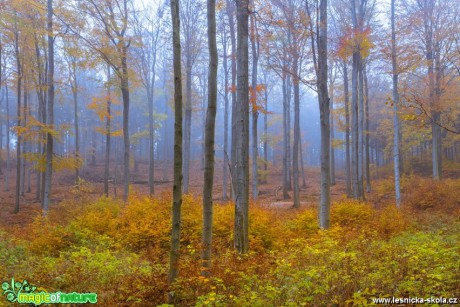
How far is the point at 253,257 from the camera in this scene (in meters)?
6.21

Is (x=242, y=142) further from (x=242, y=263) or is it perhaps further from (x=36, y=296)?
(x=36, y=296)

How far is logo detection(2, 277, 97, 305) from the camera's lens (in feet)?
15.0

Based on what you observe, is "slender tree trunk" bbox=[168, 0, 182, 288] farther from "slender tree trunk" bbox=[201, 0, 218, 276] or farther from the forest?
"slender tree trunk" bbox=[201, 0, 218, 276]

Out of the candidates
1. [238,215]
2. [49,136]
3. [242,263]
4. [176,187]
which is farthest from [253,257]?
[49,136]

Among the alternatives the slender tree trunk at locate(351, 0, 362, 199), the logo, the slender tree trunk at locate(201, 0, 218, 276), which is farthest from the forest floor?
the slender tree trunk at locate(351, 0, 362, 199)

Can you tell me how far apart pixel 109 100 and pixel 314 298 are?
1864 centimetres

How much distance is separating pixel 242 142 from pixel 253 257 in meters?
2.71

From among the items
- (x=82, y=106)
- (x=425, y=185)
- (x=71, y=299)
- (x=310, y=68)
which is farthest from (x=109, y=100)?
(x=82, y=106)

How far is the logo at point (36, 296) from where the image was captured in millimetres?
4578

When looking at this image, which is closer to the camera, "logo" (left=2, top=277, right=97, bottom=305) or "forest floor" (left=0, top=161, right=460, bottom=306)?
"forest floor" (left=0, top=161, right=460, bottom=306)

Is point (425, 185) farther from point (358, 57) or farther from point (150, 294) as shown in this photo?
point (150, 294)

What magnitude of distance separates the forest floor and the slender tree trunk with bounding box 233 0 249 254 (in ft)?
1.84

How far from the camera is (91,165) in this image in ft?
124

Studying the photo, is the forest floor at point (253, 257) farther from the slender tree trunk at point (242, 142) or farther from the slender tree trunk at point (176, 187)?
the slender tree trunk at point (242, 142)
